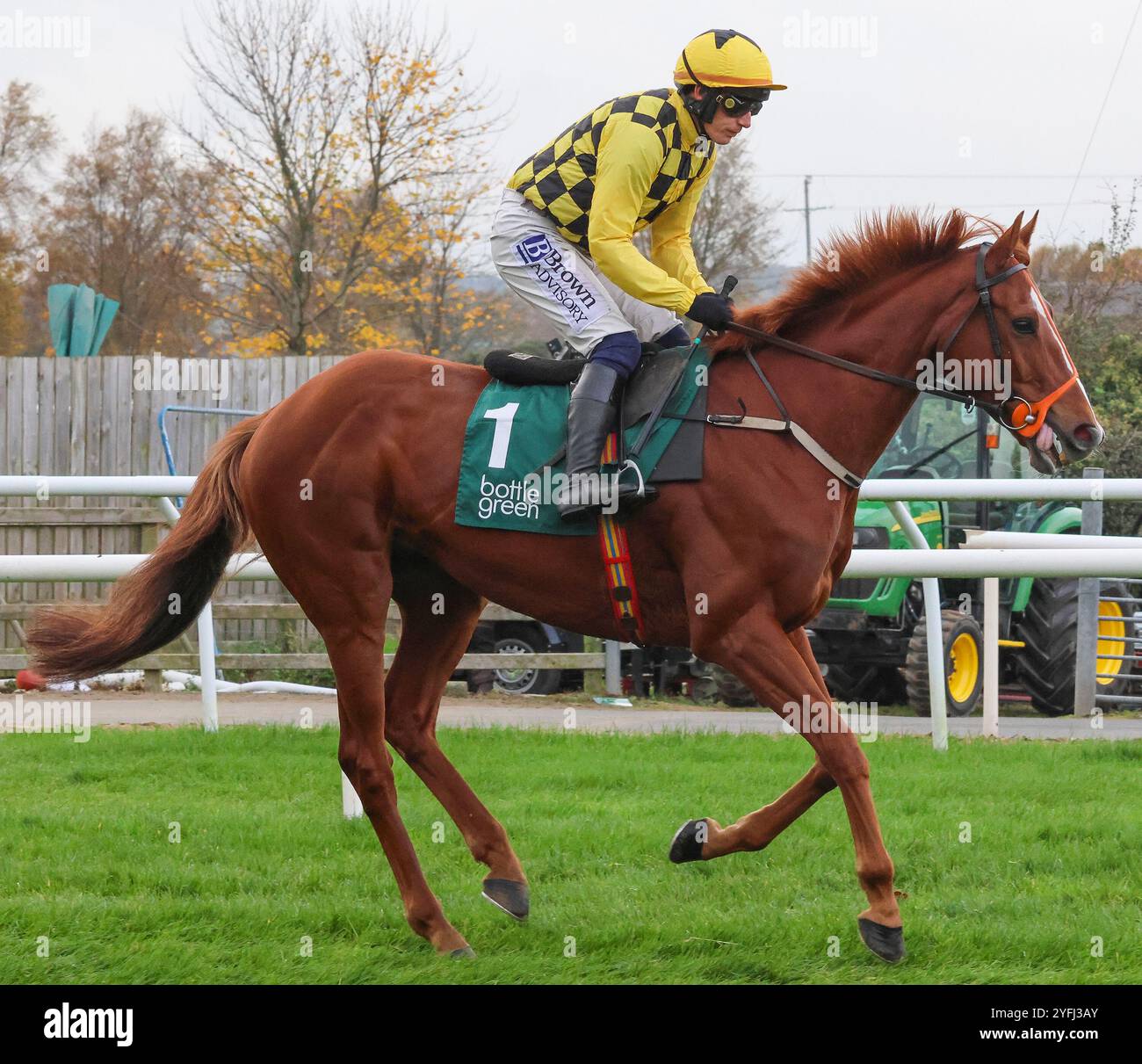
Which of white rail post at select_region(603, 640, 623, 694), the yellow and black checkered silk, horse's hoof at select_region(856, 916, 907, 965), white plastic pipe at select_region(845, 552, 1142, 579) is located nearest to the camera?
horse's hoof at select_region(856, 916, 907, 965)

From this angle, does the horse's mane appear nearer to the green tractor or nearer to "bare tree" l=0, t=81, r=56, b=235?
the green tractor

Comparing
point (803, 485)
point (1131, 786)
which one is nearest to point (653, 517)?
point (803, 485)

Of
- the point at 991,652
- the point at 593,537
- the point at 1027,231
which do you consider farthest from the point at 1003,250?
the point at 991,652

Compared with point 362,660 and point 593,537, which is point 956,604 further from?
point 362,660

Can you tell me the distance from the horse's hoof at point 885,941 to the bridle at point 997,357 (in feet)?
4.54

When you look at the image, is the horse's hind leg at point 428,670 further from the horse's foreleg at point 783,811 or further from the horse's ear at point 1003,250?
the horse's ear at point 1003,250

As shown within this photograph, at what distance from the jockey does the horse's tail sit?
1115 mm

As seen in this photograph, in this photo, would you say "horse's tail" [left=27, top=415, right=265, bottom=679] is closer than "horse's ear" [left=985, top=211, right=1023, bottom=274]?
No

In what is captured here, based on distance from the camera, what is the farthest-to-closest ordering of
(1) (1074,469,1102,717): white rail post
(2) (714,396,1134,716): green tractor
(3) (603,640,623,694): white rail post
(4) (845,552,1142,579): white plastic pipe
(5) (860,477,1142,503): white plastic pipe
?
(3) (603,640,623,694): white rail post, (2) (714,396,1134,716): green tractor, (1) (1074,469,1102,717): white rail post, (5) (860,477,1142,503): white plastic pipe, (4) (845,552,1142,579): white plastic pipe

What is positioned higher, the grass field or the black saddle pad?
the black saddle pad

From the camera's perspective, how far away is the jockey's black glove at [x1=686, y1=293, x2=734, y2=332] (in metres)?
4.24

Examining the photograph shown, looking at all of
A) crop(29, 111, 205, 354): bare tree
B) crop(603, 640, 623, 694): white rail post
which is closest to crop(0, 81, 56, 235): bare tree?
crop(29, 111, 205, 354): bare tree

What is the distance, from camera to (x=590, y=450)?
4133mm

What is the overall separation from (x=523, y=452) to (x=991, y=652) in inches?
142
